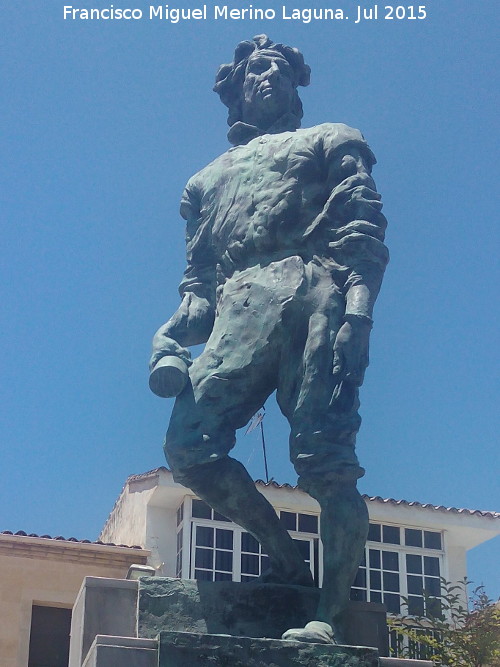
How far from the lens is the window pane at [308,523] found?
21.6m

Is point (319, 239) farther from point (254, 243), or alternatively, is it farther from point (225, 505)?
point (225, 505)

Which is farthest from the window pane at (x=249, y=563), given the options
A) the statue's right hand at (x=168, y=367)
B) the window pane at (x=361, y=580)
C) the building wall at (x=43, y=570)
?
the statue's right hand at (x=168, y=367)

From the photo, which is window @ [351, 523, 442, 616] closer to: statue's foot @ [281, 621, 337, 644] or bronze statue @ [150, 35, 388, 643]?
bronze statue @ [150, 35, 388, 643]

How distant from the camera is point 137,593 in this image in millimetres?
6035

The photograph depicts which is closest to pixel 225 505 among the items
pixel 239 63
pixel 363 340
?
pixel 363 340

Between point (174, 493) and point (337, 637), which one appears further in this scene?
point (174, 493)

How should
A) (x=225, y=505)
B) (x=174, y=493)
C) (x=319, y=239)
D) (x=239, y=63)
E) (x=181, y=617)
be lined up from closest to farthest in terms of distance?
(x=181, y=617)
(x=225, y=505)
(x=319, y=239)
(x=239, y=63)
(x=174, y=493)

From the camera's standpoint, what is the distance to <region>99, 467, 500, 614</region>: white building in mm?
20875

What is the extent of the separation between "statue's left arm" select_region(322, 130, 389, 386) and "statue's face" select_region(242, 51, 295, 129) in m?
0.73

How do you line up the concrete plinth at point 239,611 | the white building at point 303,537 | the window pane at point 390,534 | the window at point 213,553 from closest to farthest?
the concrete plinth at point 239,611, the window at point 213,553, the white building at point 303,537, the window pane at point 390,534

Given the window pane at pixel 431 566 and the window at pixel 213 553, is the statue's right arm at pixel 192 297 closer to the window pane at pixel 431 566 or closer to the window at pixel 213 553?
the window at pixel 213 553

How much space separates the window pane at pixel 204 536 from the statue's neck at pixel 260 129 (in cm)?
1413

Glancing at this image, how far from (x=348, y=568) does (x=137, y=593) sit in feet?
3.40

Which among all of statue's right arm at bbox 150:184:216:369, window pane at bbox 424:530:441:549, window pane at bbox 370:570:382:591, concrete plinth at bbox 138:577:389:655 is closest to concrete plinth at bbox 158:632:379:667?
concrete plinth at bbox 138:577:389:655
